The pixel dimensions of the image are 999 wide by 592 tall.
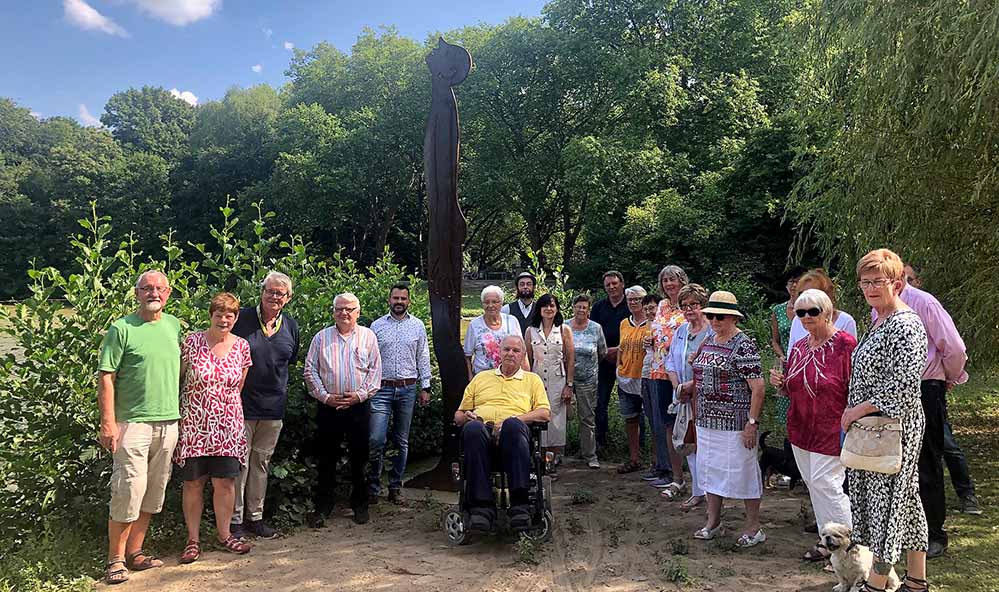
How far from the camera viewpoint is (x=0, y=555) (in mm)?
3500

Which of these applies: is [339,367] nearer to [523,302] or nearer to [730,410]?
[523,302]

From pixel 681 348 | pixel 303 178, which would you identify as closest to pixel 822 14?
pixel 681 348

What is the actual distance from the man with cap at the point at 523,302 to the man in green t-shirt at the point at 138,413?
2.87 meters

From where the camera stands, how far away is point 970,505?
443cm

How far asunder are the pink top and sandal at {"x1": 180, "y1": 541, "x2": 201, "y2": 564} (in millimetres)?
3499

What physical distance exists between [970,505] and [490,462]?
10.9 ft

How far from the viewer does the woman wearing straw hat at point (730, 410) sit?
394 cm

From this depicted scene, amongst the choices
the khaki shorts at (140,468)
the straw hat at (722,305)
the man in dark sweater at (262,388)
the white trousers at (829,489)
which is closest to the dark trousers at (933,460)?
the white trousers at (829,489)

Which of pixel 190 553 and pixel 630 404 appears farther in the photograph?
pixel 630 404

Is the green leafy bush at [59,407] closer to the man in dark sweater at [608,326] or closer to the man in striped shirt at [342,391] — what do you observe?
the man in striped shirt at [342,391]

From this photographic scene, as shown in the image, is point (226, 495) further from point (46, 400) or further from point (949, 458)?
point (949, 458)

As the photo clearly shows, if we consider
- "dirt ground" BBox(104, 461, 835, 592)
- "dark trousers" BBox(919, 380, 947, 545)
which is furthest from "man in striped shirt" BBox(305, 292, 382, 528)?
"dark trousers" BBox(919, 380, 947, 545)

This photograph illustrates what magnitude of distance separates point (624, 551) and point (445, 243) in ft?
9.53

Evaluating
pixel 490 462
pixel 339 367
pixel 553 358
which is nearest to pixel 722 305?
pixel 490 462
